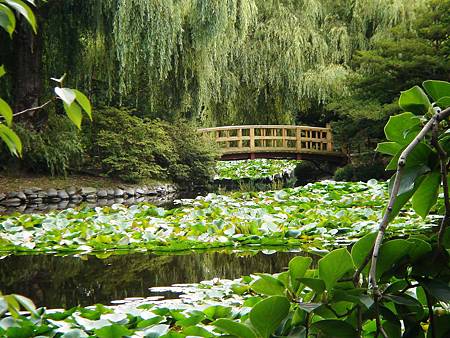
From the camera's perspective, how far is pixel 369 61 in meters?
10.0

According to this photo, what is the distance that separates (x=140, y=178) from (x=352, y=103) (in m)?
4.12

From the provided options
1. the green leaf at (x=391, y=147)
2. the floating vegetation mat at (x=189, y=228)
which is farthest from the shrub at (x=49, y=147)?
the green leaf at (x=391, y=147)

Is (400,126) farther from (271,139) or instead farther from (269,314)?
(271,139)

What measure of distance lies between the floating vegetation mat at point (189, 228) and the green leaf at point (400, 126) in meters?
2.33

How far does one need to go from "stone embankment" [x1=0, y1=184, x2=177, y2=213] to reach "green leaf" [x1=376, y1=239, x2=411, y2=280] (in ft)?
22.6

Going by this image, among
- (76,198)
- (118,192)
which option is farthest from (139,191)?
(76,198)

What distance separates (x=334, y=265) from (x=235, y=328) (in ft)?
0.41

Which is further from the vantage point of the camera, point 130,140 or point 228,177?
point 228,177

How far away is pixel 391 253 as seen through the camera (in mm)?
636

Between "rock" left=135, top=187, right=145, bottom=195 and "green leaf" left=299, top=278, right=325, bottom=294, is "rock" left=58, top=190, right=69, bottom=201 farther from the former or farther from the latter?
"green leaf" left=299, top=278, right=325, bottom=294

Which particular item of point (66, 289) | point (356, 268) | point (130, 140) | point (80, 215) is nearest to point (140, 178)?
point (130, 140)

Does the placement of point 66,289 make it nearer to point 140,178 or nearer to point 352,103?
point 140,178

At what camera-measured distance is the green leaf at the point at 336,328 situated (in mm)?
630

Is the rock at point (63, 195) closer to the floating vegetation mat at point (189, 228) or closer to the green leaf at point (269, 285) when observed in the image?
the floating vegetation mat at point (189, 228)
